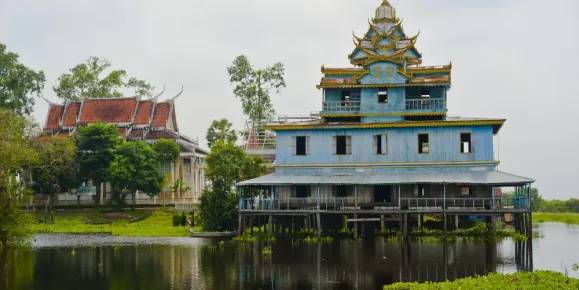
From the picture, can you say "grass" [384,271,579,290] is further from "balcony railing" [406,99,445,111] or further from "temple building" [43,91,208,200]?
"temple building" [43,91,208,200]

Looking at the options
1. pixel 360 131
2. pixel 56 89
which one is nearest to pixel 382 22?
pixel 360 131

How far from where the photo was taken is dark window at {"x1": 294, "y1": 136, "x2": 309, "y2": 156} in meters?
46.6

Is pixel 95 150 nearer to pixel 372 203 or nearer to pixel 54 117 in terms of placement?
pixel 54 117

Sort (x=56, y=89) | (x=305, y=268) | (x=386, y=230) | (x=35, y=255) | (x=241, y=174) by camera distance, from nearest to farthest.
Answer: (x=305, y=268) < (x=35, y=255) < (x=386, y=230) < (x=241, y=174) < (x=56, y=89)

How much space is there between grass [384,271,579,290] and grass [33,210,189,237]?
27736 millimetres

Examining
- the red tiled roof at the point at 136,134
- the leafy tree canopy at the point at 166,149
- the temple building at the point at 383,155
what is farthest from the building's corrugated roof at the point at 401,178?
the red tiled roof at the point at 136,134

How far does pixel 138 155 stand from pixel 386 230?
24809 mm

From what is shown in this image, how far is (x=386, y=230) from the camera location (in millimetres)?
44219

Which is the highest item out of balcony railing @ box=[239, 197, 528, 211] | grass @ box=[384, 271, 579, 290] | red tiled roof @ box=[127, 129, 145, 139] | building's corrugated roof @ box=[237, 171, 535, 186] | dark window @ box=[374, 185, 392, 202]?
red tiled roof @ box=[127, 129, 145, 139]

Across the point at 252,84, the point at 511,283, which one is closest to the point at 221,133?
the point at 252,84

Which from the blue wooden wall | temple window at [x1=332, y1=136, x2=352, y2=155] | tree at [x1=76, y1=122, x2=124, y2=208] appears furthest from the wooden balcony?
tree at [x1=76, y1=122, x2=124, y2=208]

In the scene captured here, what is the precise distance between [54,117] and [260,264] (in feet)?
158

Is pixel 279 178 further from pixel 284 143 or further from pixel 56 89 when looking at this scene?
pixel 56 89

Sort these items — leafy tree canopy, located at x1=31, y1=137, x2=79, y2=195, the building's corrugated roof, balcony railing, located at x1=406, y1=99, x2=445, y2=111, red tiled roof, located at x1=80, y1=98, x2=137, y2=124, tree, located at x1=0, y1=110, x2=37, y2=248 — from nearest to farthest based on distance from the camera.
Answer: tree, located at x1=0, y1=110, x2=37, y2=248 < the building's corrugated roof < balcony railing, located at x1=406, y1=99, x2=445, y2=111 < leafy tree canopy, located at x1=31, y1=137, x2=79, y2=195 < red tiled roof, located at x1=80, y1=98, x2=137, y2=124
